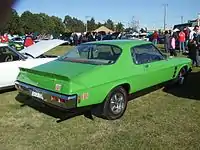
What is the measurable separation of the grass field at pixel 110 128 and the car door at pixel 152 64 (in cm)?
52

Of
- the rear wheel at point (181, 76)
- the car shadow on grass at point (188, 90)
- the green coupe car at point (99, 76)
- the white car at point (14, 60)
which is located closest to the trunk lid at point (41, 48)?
the white car at point (14, 60)

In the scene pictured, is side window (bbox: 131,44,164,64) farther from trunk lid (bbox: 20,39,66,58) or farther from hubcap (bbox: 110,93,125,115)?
trunk lid (bbox: 20,39,66,58)

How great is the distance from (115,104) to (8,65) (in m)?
3.26

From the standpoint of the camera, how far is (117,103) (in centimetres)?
517

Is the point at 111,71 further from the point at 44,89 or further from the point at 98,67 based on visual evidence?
the point at 44,89

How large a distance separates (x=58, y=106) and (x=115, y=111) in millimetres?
1099

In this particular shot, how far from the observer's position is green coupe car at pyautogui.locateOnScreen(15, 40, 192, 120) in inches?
177

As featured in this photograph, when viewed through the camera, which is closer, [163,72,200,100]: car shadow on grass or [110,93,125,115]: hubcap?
[110,93,125,115]: hubcap

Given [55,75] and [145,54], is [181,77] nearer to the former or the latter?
[145,54]

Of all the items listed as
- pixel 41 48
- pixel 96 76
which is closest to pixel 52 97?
pixel 96 76

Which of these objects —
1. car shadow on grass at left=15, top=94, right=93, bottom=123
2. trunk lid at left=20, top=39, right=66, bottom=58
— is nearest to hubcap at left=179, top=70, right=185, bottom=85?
car shadow on grass at left=15, top=94, right=93, bottom=123

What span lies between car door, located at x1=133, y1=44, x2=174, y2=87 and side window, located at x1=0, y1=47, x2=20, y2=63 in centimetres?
332

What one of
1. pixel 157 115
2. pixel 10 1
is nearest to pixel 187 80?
pixel 157 115

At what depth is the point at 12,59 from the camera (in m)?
7.42
